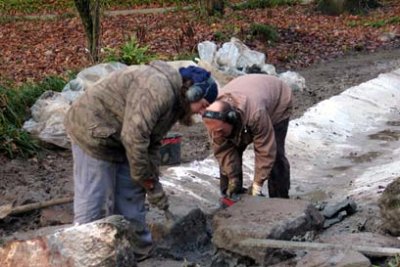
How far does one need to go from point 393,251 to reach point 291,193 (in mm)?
3065

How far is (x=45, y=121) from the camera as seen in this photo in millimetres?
9297

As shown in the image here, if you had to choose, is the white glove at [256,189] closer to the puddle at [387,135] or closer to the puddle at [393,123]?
the puddle at [387,135]

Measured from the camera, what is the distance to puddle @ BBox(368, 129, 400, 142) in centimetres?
1112

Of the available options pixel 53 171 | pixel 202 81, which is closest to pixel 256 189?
pixel 202 81

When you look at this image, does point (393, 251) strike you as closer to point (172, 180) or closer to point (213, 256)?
point (213, 256)

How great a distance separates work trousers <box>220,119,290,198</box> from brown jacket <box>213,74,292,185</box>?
0.11m

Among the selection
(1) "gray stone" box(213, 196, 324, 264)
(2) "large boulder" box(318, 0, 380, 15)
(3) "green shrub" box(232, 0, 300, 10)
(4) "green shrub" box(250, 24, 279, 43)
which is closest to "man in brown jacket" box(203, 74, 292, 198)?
(1) "gray stone" box(213, 196, 324, 264)

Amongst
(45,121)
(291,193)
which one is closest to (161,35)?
(45,121)

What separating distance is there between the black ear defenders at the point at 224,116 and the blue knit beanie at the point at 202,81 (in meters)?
0.72

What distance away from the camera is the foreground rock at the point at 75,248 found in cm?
514

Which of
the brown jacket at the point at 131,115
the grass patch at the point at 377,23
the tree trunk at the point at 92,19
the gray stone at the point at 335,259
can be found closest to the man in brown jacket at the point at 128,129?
the brown jacket at the point at 131,115

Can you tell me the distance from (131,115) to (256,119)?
55.9 inches

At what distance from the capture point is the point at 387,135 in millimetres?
11352

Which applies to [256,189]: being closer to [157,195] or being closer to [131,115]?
[157,195]
